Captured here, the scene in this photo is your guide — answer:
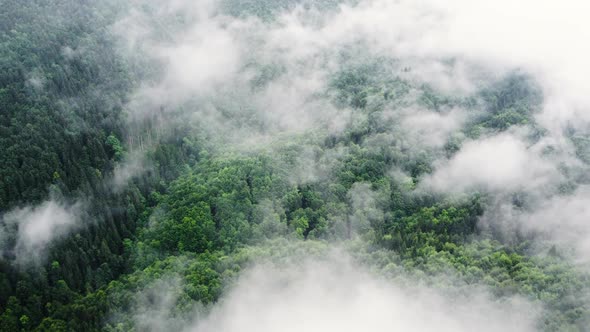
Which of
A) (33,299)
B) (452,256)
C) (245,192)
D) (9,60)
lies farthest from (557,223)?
(9,60)

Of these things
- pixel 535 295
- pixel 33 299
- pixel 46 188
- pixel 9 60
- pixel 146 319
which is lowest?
pixel 535 295

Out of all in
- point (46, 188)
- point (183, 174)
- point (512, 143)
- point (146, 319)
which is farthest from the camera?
point (512, 143)

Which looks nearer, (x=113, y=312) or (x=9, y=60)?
(x=113, y=312)

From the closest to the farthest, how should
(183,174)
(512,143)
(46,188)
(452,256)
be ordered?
(452,256), (46,188), (183,174), (512,143)

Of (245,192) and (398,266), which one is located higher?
(245,192)

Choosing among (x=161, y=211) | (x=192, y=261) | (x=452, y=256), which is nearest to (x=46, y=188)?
(x=161, y=211)

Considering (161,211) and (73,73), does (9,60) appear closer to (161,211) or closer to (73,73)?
(73,73)

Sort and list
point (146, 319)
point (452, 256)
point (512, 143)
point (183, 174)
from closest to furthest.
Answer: point (146, 319)
point (452, 256)
point (183, 174)
point (512, 143)

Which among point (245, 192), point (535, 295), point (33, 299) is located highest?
point (245, 192)

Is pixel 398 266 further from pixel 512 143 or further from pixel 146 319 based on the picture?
pixel 512 143
